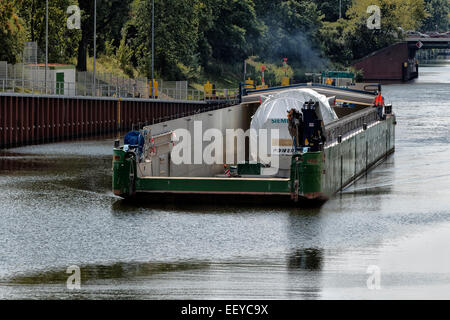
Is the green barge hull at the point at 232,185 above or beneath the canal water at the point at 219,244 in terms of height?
above

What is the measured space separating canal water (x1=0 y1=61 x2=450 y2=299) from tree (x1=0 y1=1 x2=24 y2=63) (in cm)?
2734

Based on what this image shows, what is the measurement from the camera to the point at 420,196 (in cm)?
4297

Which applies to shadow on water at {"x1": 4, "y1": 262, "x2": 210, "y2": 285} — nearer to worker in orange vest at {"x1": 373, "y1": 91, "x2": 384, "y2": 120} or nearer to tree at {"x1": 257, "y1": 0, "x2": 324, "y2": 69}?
worker in orange vest at {"x1": 373, "y1": 91, "x2": 384, "y2": 120}

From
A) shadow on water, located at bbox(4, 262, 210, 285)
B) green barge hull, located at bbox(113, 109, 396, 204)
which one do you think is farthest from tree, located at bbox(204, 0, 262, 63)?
shadow on water, located at bbox(4, 262, 210, 285)

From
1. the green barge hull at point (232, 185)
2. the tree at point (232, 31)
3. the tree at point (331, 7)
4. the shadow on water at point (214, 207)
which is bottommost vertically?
the shadow on water at point (214, 207)

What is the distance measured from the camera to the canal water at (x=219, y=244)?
81.6ft

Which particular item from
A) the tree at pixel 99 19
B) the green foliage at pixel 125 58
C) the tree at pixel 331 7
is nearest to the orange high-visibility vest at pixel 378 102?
the tree at pixel 99 19

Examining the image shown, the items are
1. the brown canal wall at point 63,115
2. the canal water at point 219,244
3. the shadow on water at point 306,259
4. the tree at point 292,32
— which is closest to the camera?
the canal water at point 219,244

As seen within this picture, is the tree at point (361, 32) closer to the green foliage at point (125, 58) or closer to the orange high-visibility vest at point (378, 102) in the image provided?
the green foliage at point (125, 58)

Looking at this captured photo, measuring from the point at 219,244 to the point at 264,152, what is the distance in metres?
15.5

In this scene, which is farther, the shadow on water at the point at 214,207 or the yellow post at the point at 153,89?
the yellow post at the point at 153,89

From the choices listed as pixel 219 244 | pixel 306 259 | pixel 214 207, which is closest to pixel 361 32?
pixel 214 207

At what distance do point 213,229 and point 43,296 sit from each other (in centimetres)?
1056

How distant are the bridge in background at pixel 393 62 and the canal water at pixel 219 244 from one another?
405 feet
